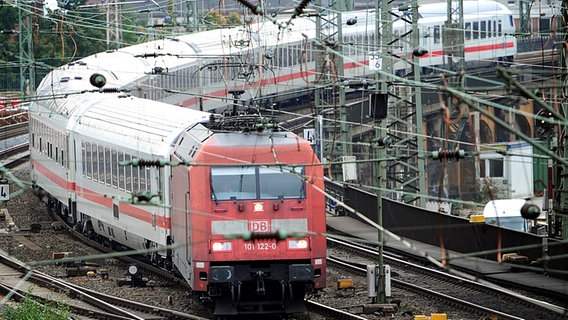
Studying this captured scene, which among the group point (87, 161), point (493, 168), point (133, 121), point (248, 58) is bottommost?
point (493, 168)

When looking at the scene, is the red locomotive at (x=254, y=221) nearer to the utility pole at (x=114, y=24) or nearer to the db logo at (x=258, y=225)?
the db logo at (x=258, y=225)

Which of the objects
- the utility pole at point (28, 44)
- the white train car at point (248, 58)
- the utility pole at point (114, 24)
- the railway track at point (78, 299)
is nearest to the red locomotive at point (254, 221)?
the railway track at point (78, 299)

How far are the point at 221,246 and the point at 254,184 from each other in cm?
97

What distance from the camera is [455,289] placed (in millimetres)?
20109

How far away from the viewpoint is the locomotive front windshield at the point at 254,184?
645 inches

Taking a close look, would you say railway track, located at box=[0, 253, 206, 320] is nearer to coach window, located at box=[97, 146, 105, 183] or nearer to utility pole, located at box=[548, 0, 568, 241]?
coach window, located at box=[97, 146, 105, 183]

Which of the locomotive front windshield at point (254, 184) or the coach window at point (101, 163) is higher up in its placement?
the locomotive front windshield at point (254, 184)

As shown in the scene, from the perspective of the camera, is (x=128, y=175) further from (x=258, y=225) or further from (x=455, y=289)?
(x=258, y=225)

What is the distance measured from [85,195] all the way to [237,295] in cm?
1086

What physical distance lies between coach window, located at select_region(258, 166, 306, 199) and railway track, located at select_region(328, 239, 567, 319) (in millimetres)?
2900

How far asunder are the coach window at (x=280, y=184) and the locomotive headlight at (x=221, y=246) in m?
0.86

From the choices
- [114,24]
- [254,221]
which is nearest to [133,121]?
[254,221]

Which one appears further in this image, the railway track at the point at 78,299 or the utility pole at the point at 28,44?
the utility pole at the point at 28,44

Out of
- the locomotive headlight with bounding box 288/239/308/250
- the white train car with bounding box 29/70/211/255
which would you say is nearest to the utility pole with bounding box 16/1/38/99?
the white train car with bounding box 29/70/211/255
